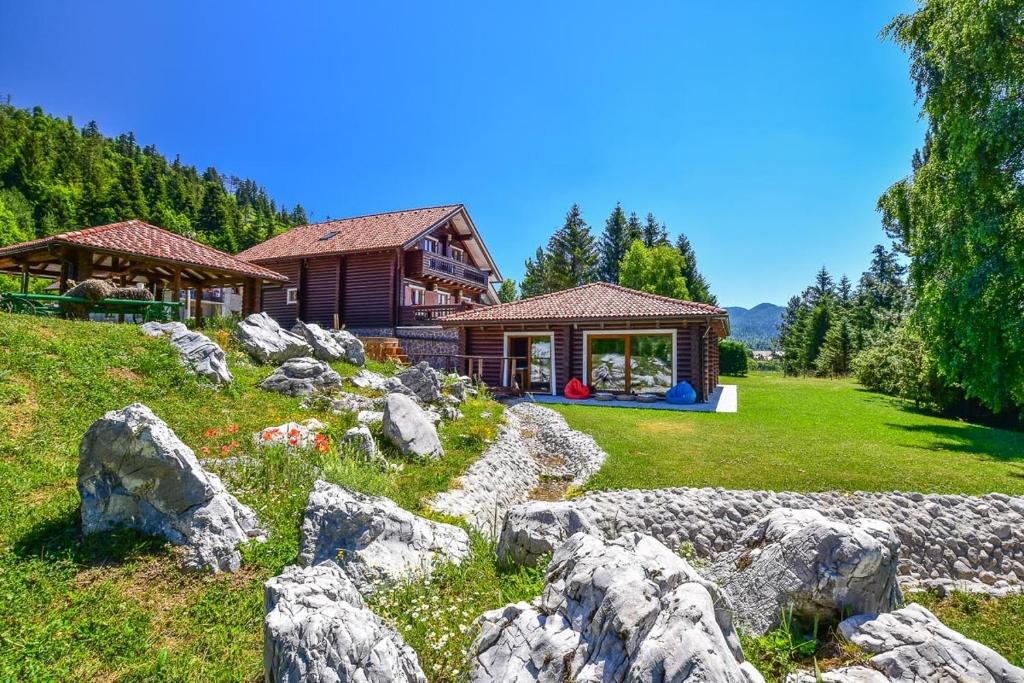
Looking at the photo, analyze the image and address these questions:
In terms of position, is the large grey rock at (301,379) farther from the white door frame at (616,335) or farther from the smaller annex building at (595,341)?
the white door frame at (616,335)

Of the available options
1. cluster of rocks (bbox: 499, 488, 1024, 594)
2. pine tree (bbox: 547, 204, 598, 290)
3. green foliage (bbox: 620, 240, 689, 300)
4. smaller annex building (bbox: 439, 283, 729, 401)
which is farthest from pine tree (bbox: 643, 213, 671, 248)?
cluster of rocks (bbox: 499, 488, 1024, 594)

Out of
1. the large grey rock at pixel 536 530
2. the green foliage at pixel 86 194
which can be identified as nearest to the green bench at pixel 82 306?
the large grey rock at pixel 536 530

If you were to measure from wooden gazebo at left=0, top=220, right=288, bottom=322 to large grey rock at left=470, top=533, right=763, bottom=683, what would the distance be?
15.6m

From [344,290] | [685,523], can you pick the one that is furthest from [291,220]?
[685,523]

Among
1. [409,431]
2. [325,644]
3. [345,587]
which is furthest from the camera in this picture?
[409,431]

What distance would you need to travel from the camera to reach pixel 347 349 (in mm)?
15156

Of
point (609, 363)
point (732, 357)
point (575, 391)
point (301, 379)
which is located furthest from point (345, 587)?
point (732, 357)

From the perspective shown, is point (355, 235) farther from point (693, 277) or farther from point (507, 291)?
point (693, 277)

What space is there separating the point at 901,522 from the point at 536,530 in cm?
548

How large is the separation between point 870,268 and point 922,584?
61057 mm

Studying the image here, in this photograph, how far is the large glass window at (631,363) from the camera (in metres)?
16.9

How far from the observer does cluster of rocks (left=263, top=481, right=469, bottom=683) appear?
2.65 metres

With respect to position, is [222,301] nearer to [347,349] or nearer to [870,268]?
[347,349]

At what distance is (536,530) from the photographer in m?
4.82
